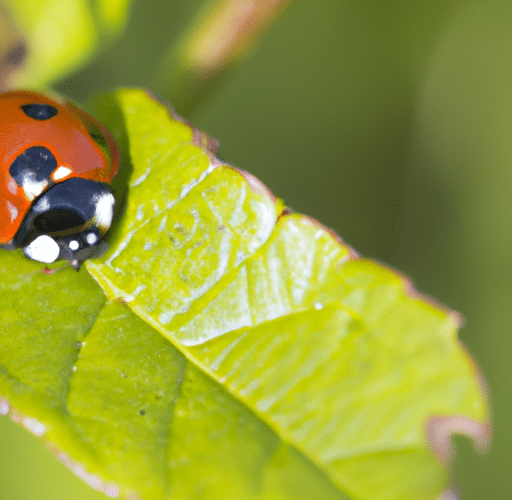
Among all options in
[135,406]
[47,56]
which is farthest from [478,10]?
[135,406]

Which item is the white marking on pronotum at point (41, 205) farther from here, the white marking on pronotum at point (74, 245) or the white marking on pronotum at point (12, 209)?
the white marking on pronotum at point (74, 245)

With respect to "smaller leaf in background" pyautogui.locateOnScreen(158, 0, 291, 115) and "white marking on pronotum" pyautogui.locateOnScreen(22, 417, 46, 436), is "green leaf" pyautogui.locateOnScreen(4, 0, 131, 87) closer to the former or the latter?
"smaller leaf in background" pyautogui.locateOnScreen(158, 0, 291, 115)

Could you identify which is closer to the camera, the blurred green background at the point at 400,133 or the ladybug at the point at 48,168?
the ladybug at the point at 48,168

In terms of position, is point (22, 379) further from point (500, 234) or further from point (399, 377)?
point (500, 234)

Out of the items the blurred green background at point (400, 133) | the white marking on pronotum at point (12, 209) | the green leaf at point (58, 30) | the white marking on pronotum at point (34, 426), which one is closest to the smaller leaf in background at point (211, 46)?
the green leaf at point (58, 30)

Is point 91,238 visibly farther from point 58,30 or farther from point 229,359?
point 58,30
